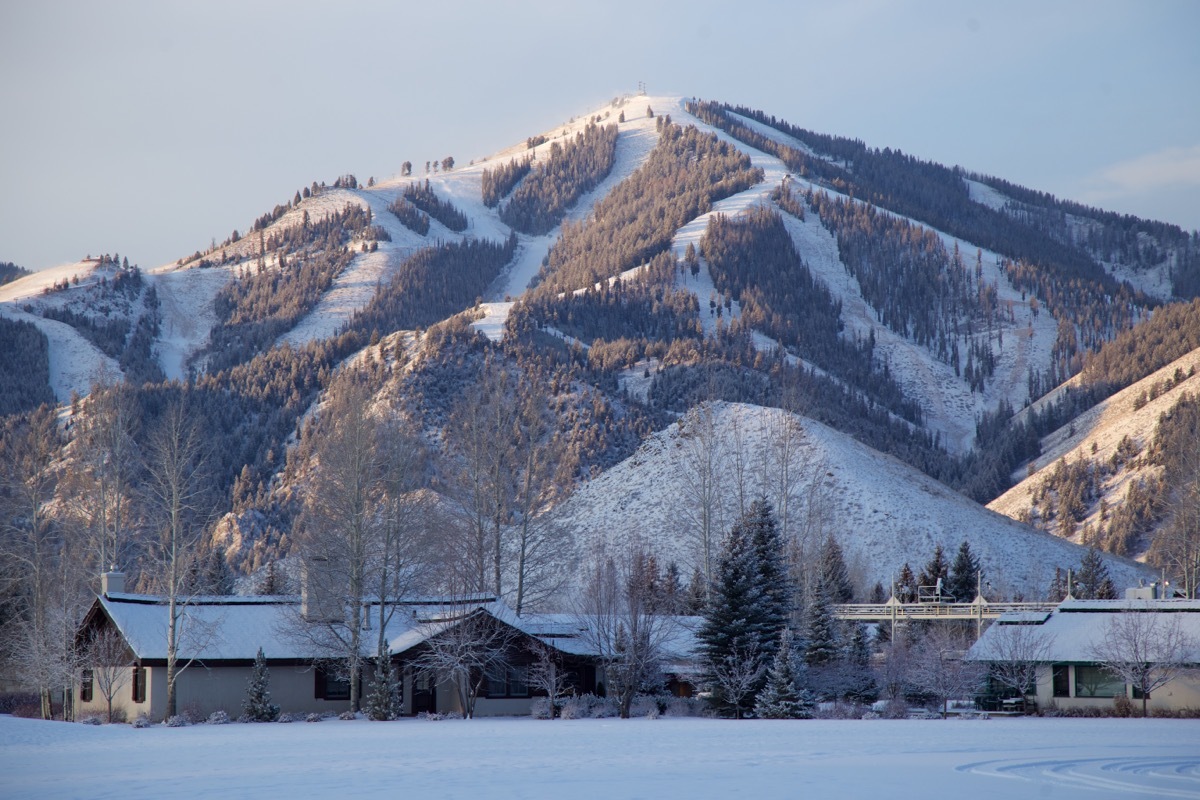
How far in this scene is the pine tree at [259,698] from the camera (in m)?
39.7

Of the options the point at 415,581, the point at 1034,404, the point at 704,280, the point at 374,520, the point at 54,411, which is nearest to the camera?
the point at 374,520

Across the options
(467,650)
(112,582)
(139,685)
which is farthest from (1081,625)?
(112,582)

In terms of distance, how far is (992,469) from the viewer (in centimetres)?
14675

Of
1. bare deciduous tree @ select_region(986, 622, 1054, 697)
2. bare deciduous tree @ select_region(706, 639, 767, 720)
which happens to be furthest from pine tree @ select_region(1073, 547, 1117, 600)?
bare deciduous tree @ select_region(706, 639, 767, 720)

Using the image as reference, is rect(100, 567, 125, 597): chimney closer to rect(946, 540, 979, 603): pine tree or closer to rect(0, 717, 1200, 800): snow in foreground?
rect(0, 717, 1200, 800): snow in foreground

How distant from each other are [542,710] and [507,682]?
284 centimetres

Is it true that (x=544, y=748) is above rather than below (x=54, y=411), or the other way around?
below

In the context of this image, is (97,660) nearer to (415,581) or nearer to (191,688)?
(191,688)

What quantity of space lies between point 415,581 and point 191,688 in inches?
423

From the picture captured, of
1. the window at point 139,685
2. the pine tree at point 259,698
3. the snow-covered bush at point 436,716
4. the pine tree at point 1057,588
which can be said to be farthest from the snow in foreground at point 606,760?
the pine tree at point 1057,588

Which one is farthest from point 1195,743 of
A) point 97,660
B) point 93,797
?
point 97,660

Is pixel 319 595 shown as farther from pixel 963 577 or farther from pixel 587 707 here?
pixel 963 577

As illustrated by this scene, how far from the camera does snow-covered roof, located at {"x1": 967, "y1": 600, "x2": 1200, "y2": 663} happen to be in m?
44.9

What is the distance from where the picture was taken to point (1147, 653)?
42875 mm
